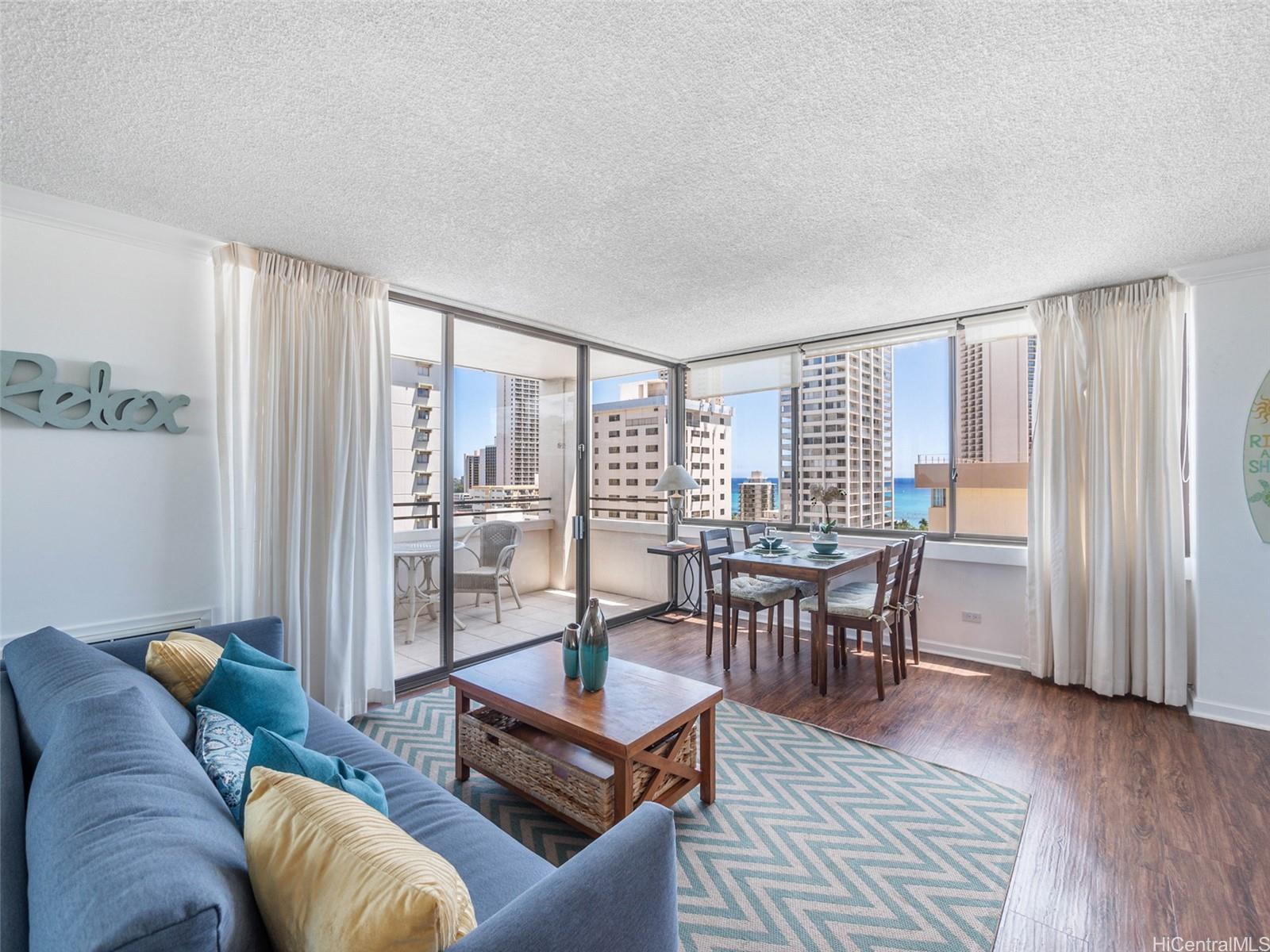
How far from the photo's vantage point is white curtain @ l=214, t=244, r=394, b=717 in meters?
2.76

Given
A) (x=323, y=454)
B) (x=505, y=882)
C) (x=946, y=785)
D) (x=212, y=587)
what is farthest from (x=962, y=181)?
(x=212, y=587)

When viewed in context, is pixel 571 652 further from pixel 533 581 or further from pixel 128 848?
pixel 533 581

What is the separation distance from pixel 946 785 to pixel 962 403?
9.05ft

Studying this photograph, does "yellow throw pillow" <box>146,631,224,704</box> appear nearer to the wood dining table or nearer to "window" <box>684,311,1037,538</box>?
the wood dining table

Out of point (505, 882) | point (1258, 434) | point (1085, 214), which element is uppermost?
point (1085, 214)

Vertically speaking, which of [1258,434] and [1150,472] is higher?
[1258,434]

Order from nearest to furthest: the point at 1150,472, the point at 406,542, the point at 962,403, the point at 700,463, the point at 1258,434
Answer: the point at 1258,434, the point at 1150,472, the point at 406,542, the point at 962,403, the point at 700,463

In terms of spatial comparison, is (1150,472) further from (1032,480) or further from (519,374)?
(519,374)

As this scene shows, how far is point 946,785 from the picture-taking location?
2424 millimetres

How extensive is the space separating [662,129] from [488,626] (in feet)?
11.4

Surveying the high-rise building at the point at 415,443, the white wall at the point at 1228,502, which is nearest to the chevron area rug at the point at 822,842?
the high-rise building at the point at 415,443

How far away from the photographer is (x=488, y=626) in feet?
13.9

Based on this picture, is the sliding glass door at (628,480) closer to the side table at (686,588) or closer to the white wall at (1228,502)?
the side table at (686,588)

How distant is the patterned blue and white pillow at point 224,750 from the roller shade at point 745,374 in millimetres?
4440
